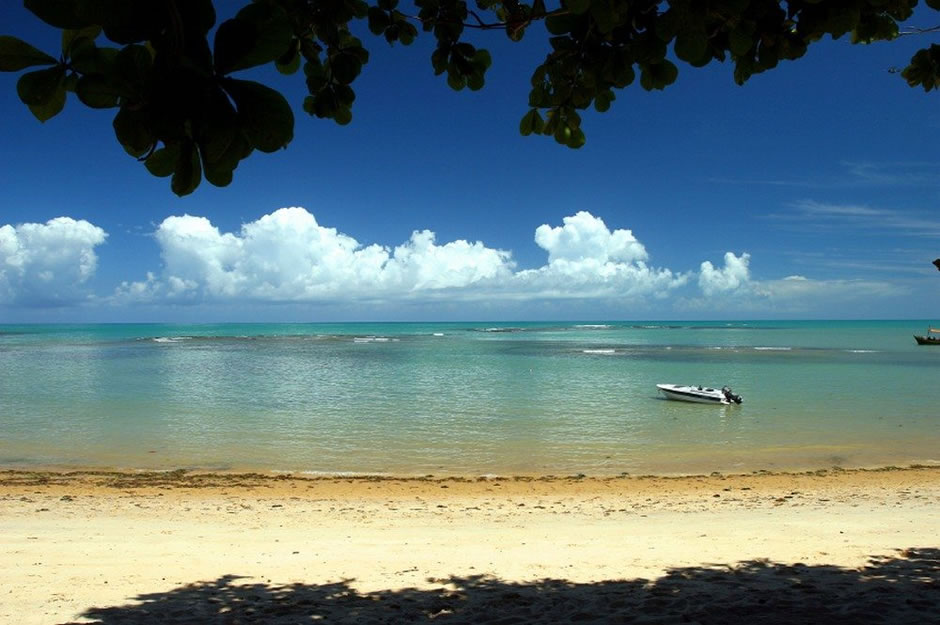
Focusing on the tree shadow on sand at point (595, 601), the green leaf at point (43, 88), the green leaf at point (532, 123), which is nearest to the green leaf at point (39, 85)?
the green leaf at point (43, 88)

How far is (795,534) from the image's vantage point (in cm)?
758

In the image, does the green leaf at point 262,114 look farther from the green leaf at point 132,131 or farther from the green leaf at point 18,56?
the green leaf at point 18,56

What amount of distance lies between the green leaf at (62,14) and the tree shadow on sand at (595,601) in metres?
4.62

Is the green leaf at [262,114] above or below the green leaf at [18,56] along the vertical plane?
below

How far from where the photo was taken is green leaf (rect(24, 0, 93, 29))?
0.84 m

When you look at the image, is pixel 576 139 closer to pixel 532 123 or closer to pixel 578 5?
pixel 532 123

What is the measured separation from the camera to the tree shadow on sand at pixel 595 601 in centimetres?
445

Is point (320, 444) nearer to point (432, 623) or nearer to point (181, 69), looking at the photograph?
point (432, 623)

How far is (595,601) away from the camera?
4922mm

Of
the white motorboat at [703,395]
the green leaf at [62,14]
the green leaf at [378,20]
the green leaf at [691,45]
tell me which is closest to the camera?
the green leaf at [62,14]

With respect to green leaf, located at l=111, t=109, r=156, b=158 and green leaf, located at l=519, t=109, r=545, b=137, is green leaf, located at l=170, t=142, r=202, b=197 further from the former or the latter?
green leaf, located at l=519, t=109, r=545, b=137

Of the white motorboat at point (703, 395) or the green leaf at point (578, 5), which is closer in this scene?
the green leaf at point (578, 5)

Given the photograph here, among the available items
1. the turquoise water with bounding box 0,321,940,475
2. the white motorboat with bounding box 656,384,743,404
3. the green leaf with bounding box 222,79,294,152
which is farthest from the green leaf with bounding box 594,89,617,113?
the white motorboat with bounding box 656,384,743,404

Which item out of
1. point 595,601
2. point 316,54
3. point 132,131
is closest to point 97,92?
point 132,131
